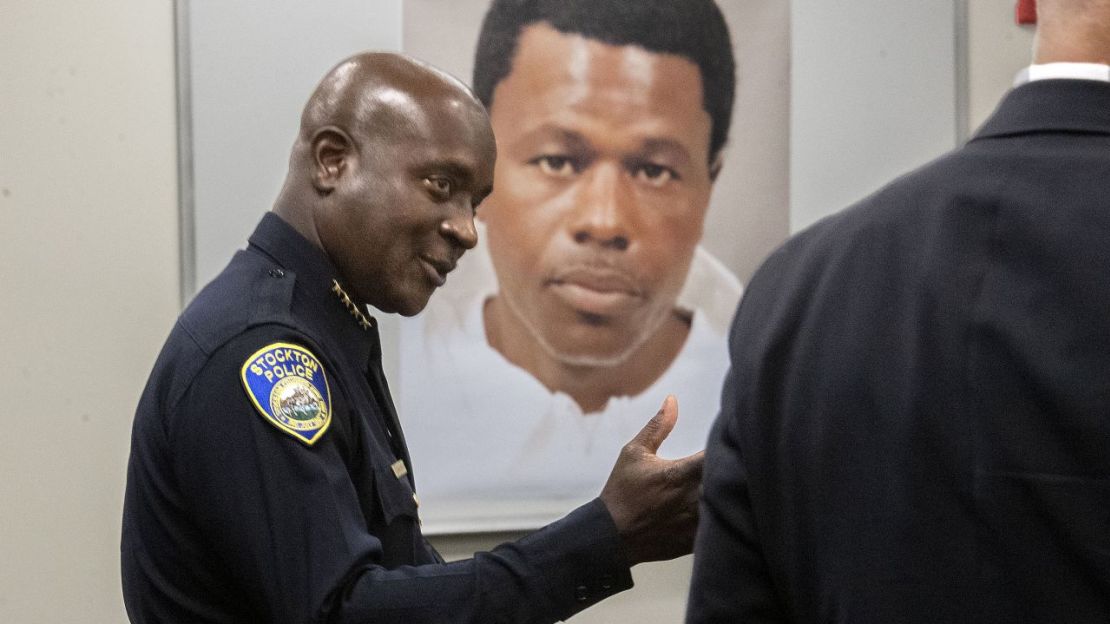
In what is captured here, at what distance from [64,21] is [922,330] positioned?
185 cm

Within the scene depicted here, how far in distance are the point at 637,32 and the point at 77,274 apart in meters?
1.17

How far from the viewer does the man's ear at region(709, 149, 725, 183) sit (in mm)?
2441

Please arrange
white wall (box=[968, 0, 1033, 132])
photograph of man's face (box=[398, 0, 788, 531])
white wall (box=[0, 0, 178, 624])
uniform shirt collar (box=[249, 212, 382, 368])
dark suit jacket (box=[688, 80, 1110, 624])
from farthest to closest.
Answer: white wall (box=[968, 0, 1033, 132]), photograph of man's face (box=[398, 0, 788, 531]), white wall (box=[0, 0, 178, 624]), uniform shirt collar (box=[249, 212, 382, 368]), dark suit jacket (box=[688, 80, 1110, 624])

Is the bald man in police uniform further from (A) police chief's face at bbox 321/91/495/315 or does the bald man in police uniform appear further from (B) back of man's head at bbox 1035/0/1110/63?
(B) back of man's head at bbox 1035/0/1110/63

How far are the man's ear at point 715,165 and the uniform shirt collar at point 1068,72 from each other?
1.67 m

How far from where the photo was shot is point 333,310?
52.7 inches

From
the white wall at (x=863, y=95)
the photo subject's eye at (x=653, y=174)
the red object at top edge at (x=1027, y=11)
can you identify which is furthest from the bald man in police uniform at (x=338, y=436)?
the white wall at (x=863, y=95)

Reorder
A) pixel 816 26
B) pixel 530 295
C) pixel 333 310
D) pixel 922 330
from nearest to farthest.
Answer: pixel 922 330 → pixel 333 310 → pixel 530 295 → pixel 816 26

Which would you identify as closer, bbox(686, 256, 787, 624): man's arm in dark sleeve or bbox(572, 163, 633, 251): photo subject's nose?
bbox(686, 256, 787, 624): man's arm in dark sleeve

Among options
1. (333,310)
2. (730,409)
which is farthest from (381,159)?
(730,409)

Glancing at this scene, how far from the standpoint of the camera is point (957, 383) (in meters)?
0.74

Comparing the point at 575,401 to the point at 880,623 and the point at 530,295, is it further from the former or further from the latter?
the point at 880,623

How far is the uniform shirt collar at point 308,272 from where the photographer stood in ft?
4.29

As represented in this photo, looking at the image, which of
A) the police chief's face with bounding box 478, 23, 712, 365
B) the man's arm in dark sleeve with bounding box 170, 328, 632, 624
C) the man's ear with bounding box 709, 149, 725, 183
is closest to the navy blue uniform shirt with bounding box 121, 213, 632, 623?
the man's arm in dark sleeve with bounding box 170, 328, 632, 624
